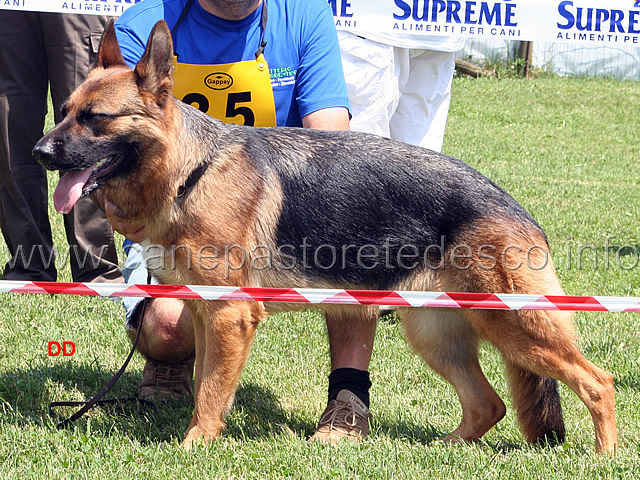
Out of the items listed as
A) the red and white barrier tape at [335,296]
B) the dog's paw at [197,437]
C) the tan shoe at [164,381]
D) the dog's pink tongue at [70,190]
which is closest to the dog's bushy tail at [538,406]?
the red and white barrier tape at [335,296]

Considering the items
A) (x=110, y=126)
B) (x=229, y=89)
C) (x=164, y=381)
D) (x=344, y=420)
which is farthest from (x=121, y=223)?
(x=344, y=420)

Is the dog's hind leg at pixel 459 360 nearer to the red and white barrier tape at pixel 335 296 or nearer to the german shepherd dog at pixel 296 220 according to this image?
the german shepherd dog at pixel 296 220

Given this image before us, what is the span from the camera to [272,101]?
3.73m

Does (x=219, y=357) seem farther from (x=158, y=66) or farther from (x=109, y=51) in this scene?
(x=109, y=51)

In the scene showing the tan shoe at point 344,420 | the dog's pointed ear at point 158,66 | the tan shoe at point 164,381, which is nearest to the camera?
the dog's pointed ear at point 158,66

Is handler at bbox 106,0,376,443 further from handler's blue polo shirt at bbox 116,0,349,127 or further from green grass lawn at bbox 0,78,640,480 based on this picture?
green grass lawn at bbox 0,78,640,480

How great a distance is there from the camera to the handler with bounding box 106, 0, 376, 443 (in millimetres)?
3594

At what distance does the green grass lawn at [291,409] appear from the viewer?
9.86 ft

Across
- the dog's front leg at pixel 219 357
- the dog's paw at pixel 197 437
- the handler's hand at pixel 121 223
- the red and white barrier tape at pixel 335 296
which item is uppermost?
the handler's hand at pixel 121 223

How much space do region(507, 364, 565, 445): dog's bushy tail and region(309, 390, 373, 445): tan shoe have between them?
0.72 meters

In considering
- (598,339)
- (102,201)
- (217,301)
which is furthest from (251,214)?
(598,339)

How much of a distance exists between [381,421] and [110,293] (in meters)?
1.50

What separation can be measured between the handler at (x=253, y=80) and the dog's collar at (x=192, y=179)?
69cm

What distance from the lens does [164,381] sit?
152 inches
